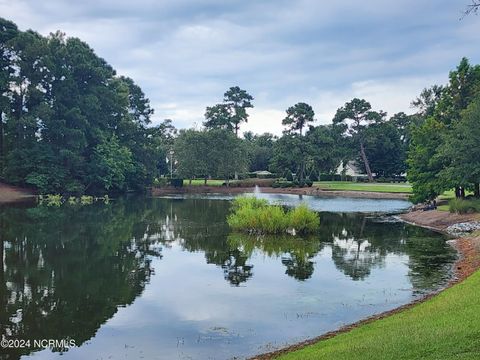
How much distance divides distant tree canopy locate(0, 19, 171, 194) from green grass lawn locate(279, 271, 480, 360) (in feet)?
196

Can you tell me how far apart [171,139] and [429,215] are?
9153 centimetres

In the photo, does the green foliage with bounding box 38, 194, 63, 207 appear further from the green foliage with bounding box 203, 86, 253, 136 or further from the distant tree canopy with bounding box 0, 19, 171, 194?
the green foliage with bounding box 203, 86, 253, 136

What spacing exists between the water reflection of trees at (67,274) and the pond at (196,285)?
0.05 m

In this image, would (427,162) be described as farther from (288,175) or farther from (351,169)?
(351,169)

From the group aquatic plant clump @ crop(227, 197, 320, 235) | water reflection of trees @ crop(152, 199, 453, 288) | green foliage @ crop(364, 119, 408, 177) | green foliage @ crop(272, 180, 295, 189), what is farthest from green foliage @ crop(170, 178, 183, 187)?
aquatic plant clump @ crop(227, 197, 320, 235)

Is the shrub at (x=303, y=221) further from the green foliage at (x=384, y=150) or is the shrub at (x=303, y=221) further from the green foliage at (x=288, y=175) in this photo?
the green foliage at (x=384, y=150)

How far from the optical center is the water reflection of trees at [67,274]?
13.4m

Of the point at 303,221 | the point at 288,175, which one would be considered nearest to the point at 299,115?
the point at 288,175

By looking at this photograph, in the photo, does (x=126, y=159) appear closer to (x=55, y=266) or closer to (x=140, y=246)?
(x=140, y=246)

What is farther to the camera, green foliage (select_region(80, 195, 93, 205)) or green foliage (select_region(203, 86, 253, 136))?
green foliage (select_region(203, 86, 253, 136))

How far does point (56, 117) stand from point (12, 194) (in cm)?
1268

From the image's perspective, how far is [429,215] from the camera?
130 ft

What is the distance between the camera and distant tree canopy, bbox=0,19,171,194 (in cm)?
6500

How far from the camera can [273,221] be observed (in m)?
30.8
